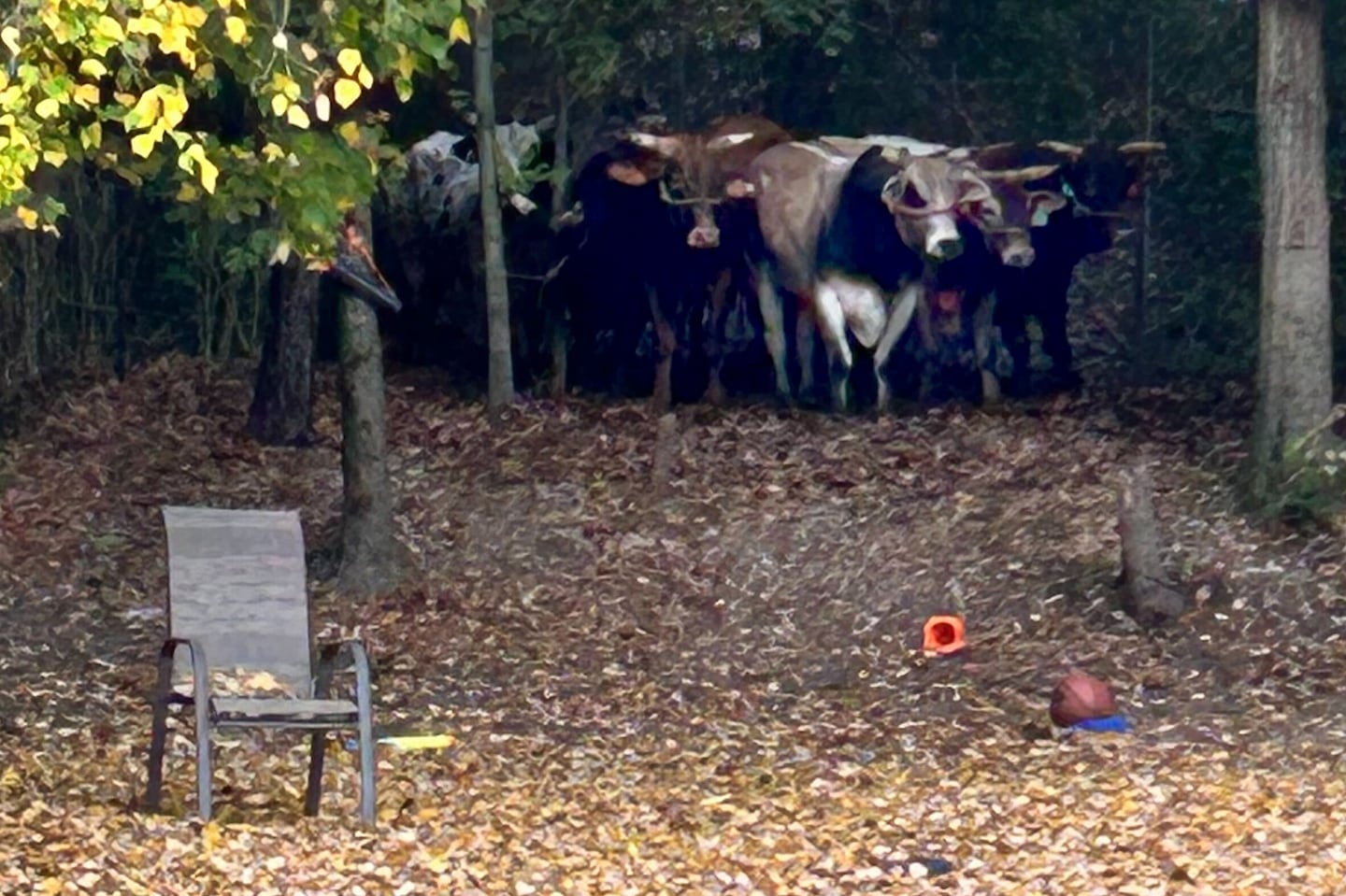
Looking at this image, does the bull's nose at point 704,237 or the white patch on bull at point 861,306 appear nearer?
the bull's nose at point 704,237

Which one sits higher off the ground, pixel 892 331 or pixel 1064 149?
pixel 1064 149

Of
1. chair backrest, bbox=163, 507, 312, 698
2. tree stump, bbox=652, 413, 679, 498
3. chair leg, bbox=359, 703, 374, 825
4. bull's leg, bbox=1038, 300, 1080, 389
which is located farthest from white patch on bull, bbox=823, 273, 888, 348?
chair leg, bbox=359, 703, 374, 825

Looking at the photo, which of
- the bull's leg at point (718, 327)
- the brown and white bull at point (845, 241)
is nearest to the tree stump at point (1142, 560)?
the brown and white bull at point (845, 241)

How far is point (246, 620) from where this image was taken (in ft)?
30.4

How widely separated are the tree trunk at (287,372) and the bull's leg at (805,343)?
3638 millimetres

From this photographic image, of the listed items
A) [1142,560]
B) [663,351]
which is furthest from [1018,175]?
[1142,560]

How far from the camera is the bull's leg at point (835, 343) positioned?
54.7 feet

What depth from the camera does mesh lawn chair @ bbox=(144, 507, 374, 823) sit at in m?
8.55

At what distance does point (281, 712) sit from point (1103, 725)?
12.7 feet

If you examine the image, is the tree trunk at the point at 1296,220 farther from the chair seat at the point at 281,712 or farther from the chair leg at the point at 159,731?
the chair leg at the point at 159,731

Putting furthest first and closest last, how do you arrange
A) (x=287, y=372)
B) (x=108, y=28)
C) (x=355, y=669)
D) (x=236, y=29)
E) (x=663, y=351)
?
1. (x=663, y=351)
2. (x=287, y=372)
3. (x=355, y=669)
4. (x=236, y=29)
5. (x=108, y=28)

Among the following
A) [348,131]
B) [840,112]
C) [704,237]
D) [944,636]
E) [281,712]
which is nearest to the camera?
[281,712]

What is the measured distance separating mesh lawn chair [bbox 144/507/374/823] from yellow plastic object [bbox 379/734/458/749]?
3.08 feet

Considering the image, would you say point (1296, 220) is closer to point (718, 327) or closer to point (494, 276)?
point (718, 327)
